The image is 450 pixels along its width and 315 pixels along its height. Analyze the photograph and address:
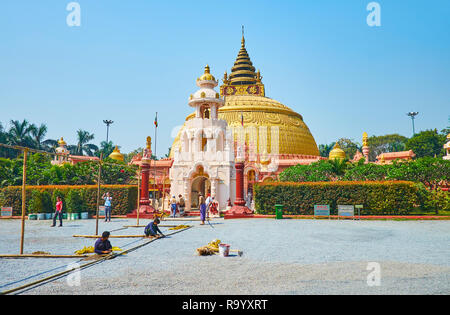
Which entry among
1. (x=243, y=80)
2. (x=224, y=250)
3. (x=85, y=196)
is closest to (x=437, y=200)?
(x=224, y=250)

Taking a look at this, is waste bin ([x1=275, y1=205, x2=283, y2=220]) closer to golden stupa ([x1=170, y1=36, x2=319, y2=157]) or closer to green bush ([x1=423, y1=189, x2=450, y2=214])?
green bush ([x1=423, y1=189, x2=450, y2=214])

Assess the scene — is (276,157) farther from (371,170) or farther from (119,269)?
(119,269)

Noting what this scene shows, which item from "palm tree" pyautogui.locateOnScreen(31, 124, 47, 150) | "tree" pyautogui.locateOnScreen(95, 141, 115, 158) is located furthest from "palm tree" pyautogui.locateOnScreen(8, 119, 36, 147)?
"tree" pyautogui.locateOnScreen(95, 141, 115, 158)

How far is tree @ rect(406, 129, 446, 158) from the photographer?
238ft

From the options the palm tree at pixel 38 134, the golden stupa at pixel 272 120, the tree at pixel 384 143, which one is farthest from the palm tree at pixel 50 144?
the tree at pixel 384 143

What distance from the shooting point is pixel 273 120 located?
2103 inches

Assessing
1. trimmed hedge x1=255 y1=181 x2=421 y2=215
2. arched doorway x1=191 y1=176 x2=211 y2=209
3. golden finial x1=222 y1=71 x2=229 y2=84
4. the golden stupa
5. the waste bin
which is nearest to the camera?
the waste bin

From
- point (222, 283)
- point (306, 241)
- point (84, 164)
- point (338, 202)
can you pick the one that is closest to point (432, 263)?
point (306, 241)

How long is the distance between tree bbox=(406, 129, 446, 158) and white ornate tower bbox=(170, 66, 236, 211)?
59721 mm

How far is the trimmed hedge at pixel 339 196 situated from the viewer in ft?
81.4

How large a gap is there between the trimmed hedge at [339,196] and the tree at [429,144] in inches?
2150

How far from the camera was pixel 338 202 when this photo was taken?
83.5 ft

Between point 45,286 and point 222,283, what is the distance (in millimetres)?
3774
